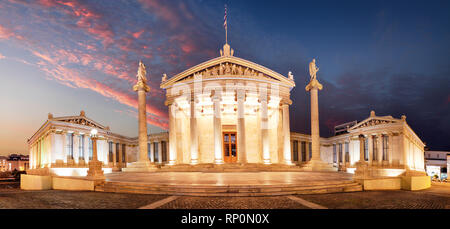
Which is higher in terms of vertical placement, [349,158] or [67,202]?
[67,202]

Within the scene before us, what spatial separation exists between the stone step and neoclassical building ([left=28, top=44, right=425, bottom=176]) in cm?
763

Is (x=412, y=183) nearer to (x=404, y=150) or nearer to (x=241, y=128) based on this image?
(x=241, y=128)

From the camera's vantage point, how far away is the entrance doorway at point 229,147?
3425cm

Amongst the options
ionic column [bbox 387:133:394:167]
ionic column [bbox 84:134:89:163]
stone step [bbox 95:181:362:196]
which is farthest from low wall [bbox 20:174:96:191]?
ionic column [bbox 387:133:394:167]

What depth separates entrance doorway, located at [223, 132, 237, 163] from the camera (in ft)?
112

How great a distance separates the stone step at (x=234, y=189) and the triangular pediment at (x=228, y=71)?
1715 cm

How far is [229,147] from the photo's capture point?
113 feet

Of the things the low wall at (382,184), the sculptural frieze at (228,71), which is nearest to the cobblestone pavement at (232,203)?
the low wall at (382,184)
